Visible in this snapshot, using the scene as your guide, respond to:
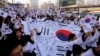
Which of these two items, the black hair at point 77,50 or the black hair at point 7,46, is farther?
the black hair at point 77,50

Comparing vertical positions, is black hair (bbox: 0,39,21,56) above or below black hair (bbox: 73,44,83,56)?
above

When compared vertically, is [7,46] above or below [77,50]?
above

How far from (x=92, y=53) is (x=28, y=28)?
5.43 ft

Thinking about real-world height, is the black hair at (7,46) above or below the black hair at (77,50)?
above

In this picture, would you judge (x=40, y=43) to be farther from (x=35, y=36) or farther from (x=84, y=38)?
(x=84, y=38)

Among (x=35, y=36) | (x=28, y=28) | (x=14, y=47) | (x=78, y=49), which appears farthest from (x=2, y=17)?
(x=14, y=47)

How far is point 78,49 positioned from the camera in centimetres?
527

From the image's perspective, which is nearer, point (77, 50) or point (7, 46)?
point (7, 46)

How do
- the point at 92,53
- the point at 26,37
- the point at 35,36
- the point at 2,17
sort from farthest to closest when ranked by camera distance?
the point at 2,17, the point at 35,36, the point at 26,37, the point at 92,53

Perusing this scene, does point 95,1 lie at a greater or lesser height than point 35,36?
lesser

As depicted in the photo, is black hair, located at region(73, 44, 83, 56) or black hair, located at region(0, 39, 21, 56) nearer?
black hair, located at region(0, 39, 21, 56)

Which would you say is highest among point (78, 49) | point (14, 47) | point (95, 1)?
point (14, 47)

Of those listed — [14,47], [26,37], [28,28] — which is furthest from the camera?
[28,28]

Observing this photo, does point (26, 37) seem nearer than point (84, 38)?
Yes
